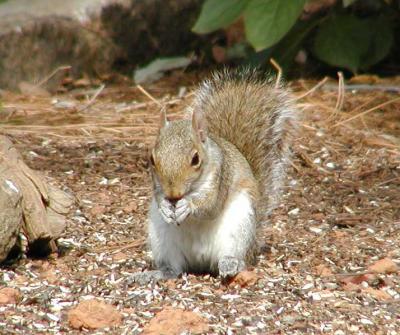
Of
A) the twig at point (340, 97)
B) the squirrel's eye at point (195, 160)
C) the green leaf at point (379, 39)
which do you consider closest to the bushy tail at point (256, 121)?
the squirrel's eye at point (195, 160)

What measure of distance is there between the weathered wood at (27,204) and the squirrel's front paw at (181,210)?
0.47 m

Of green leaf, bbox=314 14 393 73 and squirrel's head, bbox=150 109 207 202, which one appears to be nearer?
squirrel's head, bbox=150 109 207 202

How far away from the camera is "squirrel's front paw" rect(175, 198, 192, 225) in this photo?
2785mm

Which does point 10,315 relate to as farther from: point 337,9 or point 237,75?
point 337,9

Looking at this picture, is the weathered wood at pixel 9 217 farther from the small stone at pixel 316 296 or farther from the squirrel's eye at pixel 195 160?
the small stone at pixel 316 296

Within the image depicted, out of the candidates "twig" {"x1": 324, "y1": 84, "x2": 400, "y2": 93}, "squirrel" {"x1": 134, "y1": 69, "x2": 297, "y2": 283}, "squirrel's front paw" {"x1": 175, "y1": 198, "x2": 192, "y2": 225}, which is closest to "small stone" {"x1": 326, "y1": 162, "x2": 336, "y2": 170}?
"squirrel" {"x1": 134, "y1": 69, "x2": 297, "y2": 283}

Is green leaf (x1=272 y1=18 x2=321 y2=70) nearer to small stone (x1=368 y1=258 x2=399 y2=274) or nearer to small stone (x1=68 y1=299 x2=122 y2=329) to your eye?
small stone (x1=368 y1=258 x2=399 y2=274)

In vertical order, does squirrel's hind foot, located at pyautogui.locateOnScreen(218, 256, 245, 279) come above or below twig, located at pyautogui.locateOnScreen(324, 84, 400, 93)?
below

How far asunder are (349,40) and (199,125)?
7.69 ft

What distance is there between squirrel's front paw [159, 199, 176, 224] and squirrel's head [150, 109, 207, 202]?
0.02m

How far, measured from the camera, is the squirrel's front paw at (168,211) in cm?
278

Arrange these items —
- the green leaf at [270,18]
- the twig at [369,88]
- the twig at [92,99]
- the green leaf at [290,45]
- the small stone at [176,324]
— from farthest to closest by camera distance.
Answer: the green leaf at [290,45], the twig at [369,88], the twig at [92,99], the green leaf at [270,18], the small stone at [176,324]

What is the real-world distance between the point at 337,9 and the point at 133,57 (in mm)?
1158

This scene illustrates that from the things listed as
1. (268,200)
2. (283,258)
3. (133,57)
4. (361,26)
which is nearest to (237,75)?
(268,200)
